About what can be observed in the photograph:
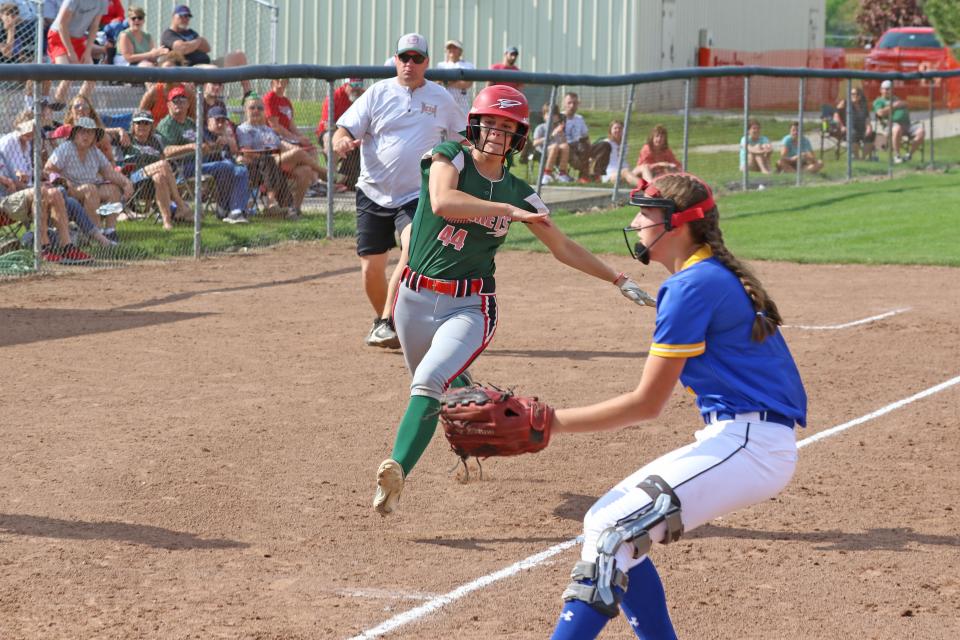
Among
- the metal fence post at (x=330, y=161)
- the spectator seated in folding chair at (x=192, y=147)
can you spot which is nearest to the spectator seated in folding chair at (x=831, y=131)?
the metal fence post at (x=330, y=161)

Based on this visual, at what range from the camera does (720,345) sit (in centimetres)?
436

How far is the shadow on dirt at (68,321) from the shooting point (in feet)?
35.3

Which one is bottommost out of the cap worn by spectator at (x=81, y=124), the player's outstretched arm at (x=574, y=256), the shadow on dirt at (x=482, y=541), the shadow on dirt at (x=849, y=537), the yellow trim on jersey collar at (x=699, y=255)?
the shadow on dirt at (x=482, y=541)

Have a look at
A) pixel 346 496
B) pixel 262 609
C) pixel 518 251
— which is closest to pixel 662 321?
pixel 262 609

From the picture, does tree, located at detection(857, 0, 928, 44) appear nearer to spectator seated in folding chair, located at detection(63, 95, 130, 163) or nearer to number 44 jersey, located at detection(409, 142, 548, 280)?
spectator seated in folding chair, located at detection(63, 95, 130, 163)

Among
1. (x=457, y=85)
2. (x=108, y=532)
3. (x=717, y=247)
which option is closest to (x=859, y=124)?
(x=457, y=85)

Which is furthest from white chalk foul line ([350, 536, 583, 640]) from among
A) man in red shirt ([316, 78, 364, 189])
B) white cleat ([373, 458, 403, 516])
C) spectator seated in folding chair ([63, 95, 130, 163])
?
man in red shirt ([316, 78, 364, 189])

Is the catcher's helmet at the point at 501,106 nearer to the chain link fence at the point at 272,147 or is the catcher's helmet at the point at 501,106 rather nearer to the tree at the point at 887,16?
the chain link fence at the point at 272,147

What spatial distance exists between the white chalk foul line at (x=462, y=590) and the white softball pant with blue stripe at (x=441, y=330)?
83cm

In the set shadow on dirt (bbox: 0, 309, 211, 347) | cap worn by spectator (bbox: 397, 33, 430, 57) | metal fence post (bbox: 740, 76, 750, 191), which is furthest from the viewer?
metal fence post (bbox: 740, 76, 750, 191)

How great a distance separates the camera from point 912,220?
1870cm

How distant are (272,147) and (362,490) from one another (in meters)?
10.1

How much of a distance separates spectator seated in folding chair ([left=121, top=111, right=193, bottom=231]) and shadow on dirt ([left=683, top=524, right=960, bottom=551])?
10.2 meters

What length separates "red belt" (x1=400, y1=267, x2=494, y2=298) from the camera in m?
6.43
